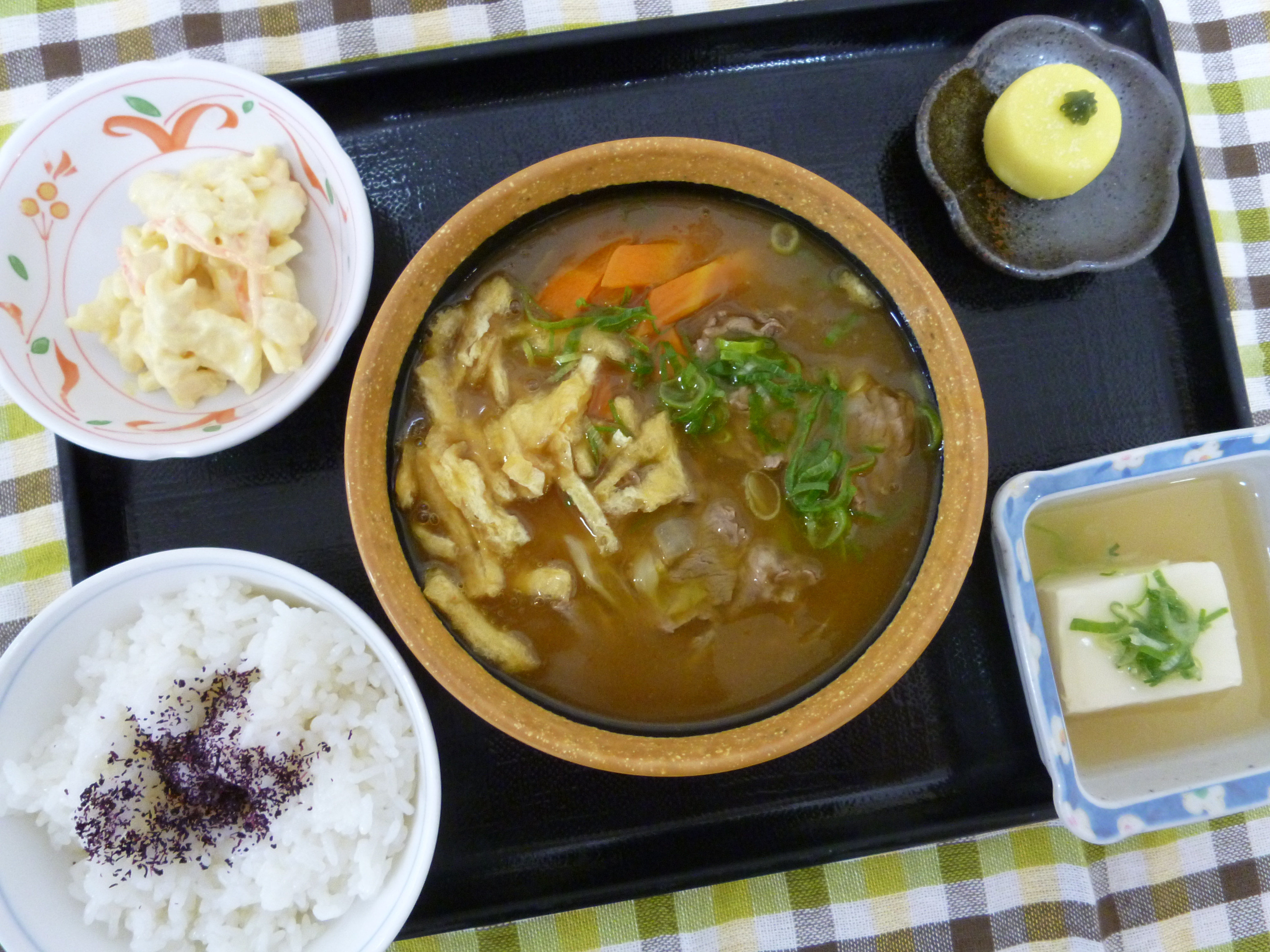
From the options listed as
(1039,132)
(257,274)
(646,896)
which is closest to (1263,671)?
(1039,132)

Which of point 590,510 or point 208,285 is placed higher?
point 208,285

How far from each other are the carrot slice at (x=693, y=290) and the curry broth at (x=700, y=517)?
23 mm

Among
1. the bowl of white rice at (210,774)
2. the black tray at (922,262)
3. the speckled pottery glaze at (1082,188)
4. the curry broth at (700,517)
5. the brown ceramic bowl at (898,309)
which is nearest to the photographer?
the brown ceramic bowl at (898,309)

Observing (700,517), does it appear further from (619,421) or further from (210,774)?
(210,774)

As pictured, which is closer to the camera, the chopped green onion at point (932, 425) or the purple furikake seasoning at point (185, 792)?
the purple furikake seasoning at point (185, 792)

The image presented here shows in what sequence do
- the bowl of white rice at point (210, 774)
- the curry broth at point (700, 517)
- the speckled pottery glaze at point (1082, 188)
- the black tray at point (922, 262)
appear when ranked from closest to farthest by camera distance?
the bowl of white rice at point (210, 774) < the curry broth at point (700, 517) < the black tray at point (922, 262) < the speckled pottery glaze at point (1082, 188)

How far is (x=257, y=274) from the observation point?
1.99m

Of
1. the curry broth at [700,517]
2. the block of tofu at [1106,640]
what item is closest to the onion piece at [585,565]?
the curry broth at [700,517]

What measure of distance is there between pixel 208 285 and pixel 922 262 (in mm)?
1866

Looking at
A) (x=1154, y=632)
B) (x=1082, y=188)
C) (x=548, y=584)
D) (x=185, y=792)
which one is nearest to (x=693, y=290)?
(x=548, y=584)

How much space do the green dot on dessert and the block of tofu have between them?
106cm

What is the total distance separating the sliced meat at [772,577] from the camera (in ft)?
6.26

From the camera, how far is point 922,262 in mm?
2205

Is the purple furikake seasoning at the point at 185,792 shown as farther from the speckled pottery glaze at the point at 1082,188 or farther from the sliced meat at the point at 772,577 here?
the speckled pottery glaze at the point at 1082,188
